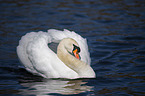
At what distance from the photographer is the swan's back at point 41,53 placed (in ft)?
24.5

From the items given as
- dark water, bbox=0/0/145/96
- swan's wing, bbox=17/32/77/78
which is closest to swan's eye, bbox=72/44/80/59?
swan's wing, bbox=17/32/77/78

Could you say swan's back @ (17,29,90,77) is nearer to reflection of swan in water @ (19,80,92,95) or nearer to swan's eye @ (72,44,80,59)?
reflection of swan in water @ (19,80,92,95)

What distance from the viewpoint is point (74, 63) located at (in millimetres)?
7379

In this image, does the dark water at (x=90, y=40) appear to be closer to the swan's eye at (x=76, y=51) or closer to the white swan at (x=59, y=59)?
the white swan at (x=59, y=59)

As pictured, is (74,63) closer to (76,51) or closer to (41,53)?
(76,51)

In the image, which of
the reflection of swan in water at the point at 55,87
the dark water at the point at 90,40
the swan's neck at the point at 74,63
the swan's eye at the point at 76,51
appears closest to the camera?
the reflection of swan in water at the point at 55,87

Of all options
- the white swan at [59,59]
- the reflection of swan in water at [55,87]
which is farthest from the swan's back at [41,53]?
the reflection of swan in water at [55,87]

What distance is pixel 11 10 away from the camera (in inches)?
595

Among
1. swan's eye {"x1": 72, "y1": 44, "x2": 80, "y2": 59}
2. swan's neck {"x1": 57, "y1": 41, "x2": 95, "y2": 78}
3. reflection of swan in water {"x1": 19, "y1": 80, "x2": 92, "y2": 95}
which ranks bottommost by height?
reflection of swan in water {"x1": 19, "y1": 80, "x2": 92, "y2": 95}

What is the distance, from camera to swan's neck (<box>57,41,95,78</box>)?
7.38m

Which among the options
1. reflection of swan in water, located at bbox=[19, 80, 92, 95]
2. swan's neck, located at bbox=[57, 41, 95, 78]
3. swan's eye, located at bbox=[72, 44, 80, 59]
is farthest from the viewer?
swan's neck, located at bbox=[57, 41, 95, 78]

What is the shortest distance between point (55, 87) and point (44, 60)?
0.82m

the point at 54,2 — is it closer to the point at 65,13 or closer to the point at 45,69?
the point at 65,13

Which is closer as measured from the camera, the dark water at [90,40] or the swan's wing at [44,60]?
the dark water at [90,40]
